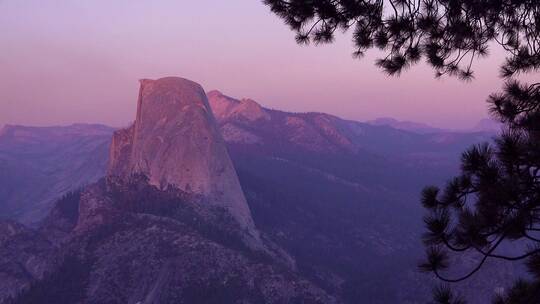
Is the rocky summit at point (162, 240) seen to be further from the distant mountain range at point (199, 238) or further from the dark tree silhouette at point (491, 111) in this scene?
the dark tree silhouette at point (491, 111)

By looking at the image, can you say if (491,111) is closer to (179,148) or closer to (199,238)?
(199,238)

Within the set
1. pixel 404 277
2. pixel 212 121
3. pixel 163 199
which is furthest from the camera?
pixel 212 121

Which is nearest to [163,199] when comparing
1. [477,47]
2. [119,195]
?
[119,195]

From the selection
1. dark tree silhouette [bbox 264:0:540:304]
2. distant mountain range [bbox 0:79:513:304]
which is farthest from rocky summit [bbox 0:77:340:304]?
dark tree silhouette [bbox 264:0:540:304]

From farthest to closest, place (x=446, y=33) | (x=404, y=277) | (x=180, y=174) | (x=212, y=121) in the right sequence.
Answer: (x=212, y=121)
(x=180, y=174)
(x=404, y=277)
(x=446, y=33)

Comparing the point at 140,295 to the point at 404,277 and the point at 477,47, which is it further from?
the point at 477,47

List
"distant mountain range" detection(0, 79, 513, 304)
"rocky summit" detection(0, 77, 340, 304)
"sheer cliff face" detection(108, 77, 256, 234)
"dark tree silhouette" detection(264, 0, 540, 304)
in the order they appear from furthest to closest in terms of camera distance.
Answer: "sheer cliff face" detection(108, 77, 256, 234) < "distant mountain range" detection(0, 79, 513, 304) < "rocky summit" detection(0, 77, 340, 304) < "dark tree silhouette" detection(264, 0, 540, 304)

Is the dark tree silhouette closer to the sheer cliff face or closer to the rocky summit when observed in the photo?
the rocky summit

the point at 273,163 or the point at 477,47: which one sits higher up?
the point at 477,47

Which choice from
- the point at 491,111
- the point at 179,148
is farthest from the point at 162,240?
the point at 491,111
